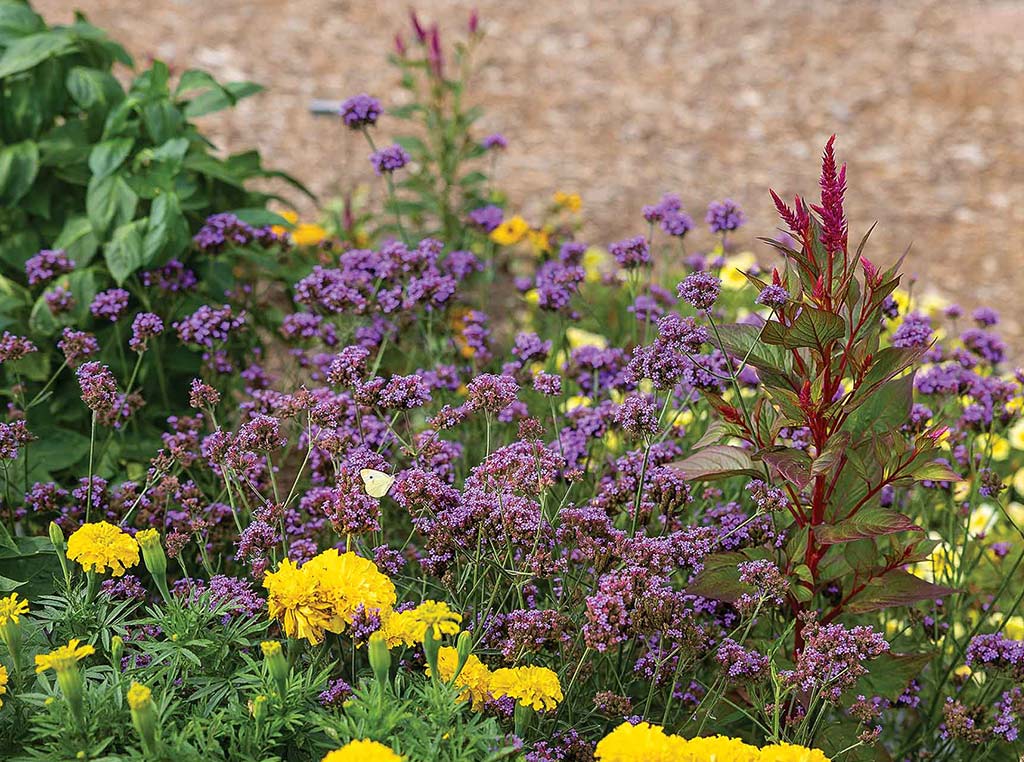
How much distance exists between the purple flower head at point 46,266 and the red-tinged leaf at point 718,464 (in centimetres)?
170

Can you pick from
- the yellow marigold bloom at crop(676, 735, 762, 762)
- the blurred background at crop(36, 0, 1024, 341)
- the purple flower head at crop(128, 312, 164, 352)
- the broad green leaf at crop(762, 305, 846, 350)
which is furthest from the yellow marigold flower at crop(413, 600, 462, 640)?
the blurred background at crop(36, 0, 1024, 341)

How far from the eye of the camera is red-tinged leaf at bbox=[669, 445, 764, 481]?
2164mm

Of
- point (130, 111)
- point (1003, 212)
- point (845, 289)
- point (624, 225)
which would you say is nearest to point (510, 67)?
point (624, 225)

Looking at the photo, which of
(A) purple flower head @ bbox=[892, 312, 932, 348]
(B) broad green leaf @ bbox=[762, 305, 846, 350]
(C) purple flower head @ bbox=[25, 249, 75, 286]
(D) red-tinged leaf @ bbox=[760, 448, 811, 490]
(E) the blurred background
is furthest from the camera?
(E) the blurred background

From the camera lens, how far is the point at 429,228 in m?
4.83

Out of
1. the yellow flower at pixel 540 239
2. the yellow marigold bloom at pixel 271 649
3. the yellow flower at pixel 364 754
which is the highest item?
the yellow flower at pixel 540 239

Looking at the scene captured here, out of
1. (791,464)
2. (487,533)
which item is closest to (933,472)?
(791,464)

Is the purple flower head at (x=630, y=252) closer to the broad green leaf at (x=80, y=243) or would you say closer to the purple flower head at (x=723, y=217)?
the purple flower head at (x=723, y=217)

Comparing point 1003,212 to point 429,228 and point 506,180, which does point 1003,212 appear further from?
point 429,228

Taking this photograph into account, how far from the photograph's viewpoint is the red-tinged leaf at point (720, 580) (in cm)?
215

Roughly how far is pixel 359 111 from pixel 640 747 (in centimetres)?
199

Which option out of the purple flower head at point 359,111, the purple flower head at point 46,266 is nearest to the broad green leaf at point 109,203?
the purple flower head at point 46,266

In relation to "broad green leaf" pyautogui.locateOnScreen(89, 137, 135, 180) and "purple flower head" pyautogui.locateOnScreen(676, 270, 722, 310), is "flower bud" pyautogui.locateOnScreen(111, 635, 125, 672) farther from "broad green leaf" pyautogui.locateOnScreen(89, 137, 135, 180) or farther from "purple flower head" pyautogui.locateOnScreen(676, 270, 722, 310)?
"broad green leaf" pyautogui.locateOnScreen(89, 137, 135, 180)

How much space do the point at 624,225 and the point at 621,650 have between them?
3759 mm
